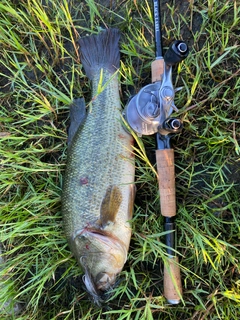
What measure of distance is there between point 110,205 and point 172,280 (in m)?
0.66

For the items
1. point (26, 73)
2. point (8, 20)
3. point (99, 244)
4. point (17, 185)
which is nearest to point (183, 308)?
point (99, 244)

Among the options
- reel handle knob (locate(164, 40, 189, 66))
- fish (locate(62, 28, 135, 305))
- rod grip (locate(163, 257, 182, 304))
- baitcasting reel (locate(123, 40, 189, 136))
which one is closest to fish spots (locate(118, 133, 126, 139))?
fish (locate(62, 28, 135, 305))

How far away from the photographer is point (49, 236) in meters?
2.70

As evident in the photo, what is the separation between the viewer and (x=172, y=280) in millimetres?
2309

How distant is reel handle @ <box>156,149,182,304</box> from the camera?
2307 mm

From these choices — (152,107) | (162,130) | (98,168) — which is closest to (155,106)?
(152,107)

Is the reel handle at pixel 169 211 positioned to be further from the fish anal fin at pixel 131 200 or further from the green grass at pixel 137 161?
the fish anal fin at pixel 131 200

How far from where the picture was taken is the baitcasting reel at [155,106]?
2207 millimetres

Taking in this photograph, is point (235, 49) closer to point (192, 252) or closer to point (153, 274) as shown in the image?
point (192, 252)

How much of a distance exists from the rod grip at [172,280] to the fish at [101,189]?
0.32m

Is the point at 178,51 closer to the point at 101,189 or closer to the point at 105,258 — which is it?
the point at 101,189

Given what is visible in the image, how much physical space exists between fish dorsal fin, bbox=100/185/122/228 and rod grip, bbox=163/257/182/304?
1.61ft

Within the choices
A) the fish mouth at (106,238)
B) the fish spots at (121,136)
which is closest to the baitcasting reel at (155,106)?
the fish spots at (121,136)

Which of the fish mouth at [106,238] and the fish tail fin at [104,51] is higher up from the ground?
the fish tail fin at [104,51]
